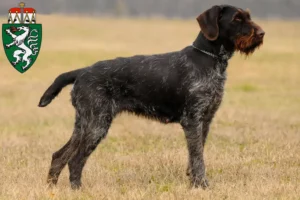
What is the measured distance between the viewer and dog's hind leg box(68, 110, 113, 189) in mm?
9211

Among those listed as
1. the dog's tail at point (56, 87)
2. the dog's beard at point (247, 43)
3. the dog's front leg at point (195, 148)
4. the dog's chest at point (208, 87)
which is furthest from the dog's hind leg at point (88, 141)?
the dog's beard at point (247, 43)

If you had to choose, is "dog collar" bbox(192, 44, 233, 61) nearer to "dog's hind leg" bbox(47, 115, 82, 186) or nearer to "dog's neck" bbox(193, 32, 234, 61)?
"dog's neck" bbox(193, 32, 234, 61)

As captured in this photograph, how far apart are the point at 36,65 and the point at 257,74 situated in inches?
426

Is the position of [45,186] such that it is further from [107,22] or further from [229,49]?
[107,22]

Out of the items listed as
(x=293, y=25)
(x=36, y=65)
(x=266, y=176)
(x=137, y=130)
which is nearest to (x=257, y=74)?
(x=36, y=65)

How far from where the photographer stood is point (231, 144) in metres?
13.0

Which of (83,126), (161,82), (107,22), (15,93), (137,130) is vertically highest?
(161,82)

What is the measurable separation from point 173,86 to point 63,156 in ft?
5.84

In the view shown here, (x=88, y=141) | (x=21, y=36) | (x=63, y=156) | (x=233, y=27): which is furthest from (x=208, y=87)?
(x=21, y=36)

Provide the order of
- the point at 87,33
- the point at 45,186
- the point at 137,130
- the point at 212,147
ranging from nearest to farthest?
the point at 45,186, the point at 212,147, the point at 137,130, the point at 87,33

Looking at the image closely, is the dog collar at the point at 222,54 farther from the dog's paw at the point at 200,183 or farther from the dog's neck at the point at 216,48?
the dog's paw at the point at 200,183

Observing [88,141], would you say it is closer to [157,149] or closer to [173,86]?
[173,86]

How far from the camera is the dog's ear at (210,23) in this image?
9.09 m

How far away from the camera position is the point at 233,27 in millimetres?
9180
